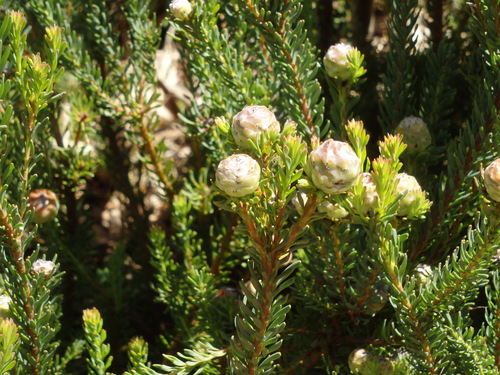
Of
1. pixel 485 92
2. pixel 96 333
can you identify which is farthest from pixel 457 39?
pixel 96 333

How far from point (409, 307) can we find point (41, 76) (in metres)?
0.64

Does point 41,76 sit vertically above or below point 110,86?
above

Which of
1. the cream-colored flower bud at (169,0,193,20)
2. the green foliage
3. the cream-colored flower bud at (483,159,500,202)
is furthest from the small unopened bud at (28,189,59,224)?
the cream-colored flower bud at (483,159,500,202)

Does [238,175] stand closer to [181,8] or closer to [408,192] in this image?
[408,192]

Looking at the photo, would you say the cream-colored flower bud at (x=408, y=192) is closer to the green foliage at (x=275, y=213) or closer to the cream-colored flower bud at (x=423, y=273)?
the green foliage at (x=275, y=213)

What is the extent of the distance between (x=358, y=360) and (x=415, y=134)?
405mm

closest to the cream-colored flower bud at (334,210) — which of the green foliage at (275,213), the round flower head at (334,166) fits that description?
the green foliage at (275,213)

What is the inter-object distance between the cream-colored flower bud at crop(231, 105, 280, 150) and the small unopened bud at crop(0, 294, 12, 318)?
497mm

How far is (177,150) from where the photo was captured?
246 cm

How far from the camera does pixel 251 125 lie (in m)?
0.72

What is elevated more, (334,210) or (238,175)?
(238,175)

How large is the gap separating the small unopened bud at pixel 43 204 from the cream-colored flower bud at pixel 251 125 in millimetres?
626

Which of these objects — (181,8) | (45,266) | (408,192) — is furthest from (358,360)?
(181,8)

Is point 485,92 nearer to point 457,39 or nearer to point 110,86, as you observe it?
point 457,39
